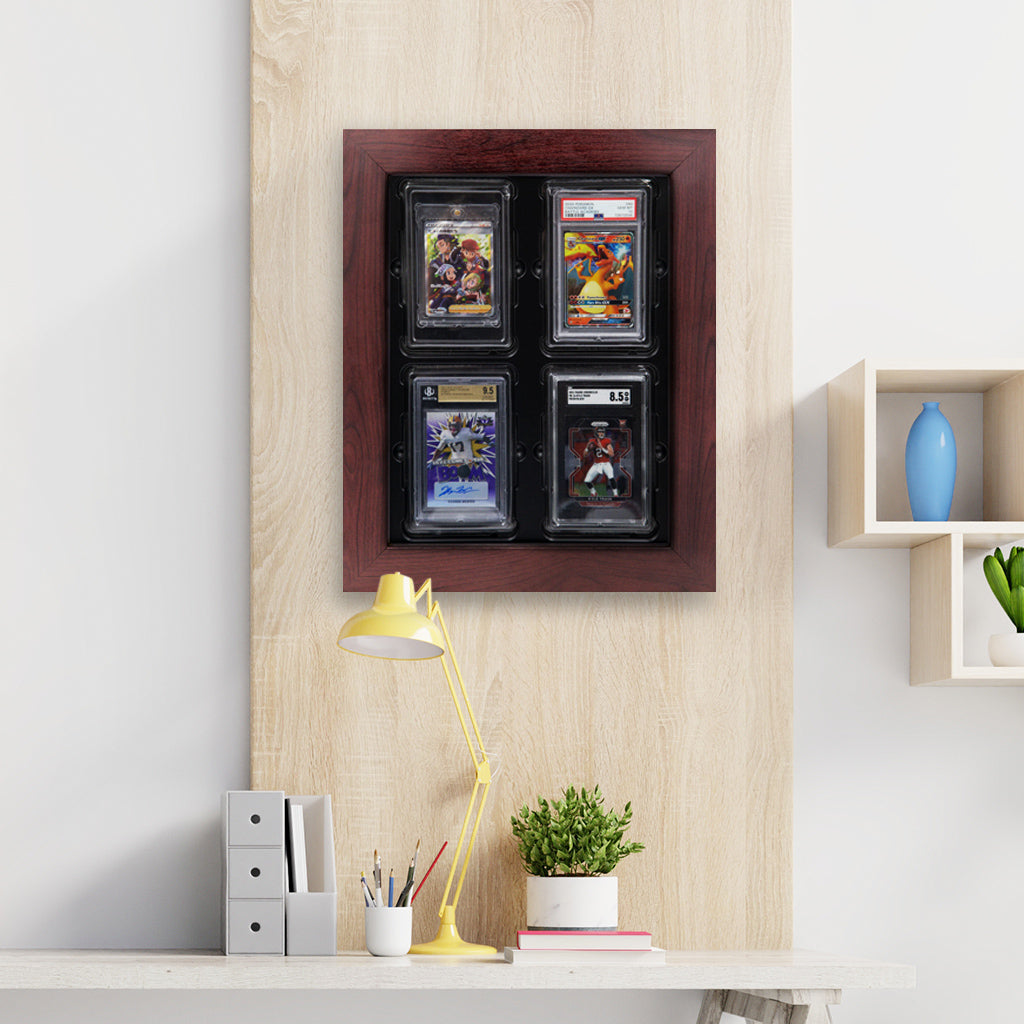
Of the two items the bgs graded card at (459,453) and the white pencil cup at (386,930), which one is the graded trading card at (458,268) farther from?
the white pencil cup at (386,930)

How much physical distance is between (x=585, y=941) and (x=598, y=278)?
39.6 inches

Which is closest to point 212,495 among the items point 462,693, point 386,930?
point 462,693

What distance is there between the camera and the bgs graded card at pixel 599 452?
1.87 metres

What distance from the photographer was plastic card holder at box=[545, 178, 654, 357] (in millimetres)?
1889

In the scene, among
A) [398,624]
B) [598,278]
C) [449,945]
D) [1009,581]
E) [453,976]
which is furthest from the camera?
[598,278]

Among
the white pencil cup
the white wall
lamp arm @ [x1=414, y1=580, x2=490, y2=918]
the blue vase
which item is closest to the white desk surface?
the white pencil cup

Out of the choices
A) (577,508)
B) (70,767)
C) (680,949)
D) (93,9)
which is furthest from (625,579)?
(93,9)

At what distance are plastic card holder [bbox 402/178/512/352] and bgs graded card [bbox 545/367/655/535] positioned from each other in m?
0.15

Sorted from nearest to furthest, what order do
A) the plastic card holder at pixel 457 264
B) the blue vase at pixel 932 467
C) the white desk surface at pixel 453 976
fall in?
the white desk surface at pixel 453 976 < the blue vase at pixel 932 467 < the plastic card holder at pixel 457 264

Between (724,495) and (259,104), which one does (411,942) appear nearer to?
(724,495)

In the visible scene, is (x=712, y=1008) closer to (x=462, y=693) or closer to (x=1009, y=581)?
(x=462, y=693)

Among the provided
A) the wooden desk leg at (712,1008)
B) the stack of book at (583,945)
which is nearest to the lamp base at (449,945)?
the stack of book at (583,945)

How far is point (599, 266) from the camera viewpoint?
1894 mm

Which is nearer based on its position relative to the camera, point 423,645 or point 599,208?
point 423,645
